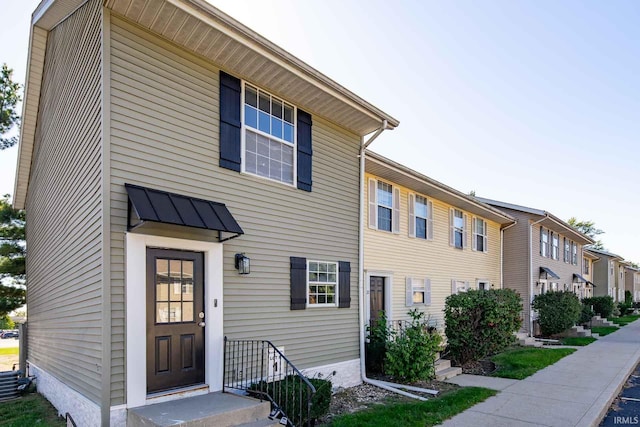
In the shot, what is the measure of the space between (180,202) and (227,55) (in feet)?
7.57

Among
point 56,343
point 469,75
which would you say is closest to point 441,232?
point 469,75

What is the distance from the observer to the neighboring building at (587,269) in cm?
2903

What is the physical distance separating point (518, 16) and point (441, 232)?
6.53 metres

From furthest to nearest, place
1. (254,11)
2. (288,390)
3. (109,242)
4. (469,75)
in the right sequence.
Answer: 1. (469,75)
2. (254,11)
3. (288,390)
4. (109,242)

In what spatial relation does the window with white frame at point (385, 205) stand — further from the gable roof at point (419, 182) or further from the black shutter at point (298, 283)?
the black shutter at point (298, 283)

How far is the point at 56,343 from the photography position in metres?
7.16

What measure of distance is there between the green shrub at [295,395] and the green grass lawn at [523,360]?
207 inches

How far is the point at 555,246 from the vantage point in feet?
71.4

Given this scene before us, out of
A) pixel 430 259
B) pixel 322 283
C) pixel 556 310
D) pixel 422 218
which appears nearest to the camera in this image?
pixel 322 283

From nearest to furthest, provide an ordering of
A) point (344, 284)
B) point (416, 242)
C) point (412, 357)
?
point (344, 284) → point (412, 357) → point (416, 242)

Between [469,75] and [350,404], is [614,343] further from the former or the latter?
[350,404]

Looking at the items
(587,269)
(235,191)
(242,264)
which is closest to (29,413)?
(242,264)

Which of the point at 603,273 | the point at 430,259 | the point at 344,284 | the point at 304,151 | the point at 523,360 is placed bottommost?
the point at 523,360

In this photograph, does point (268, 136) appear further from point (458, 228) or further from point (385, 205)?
point (458, 228)
